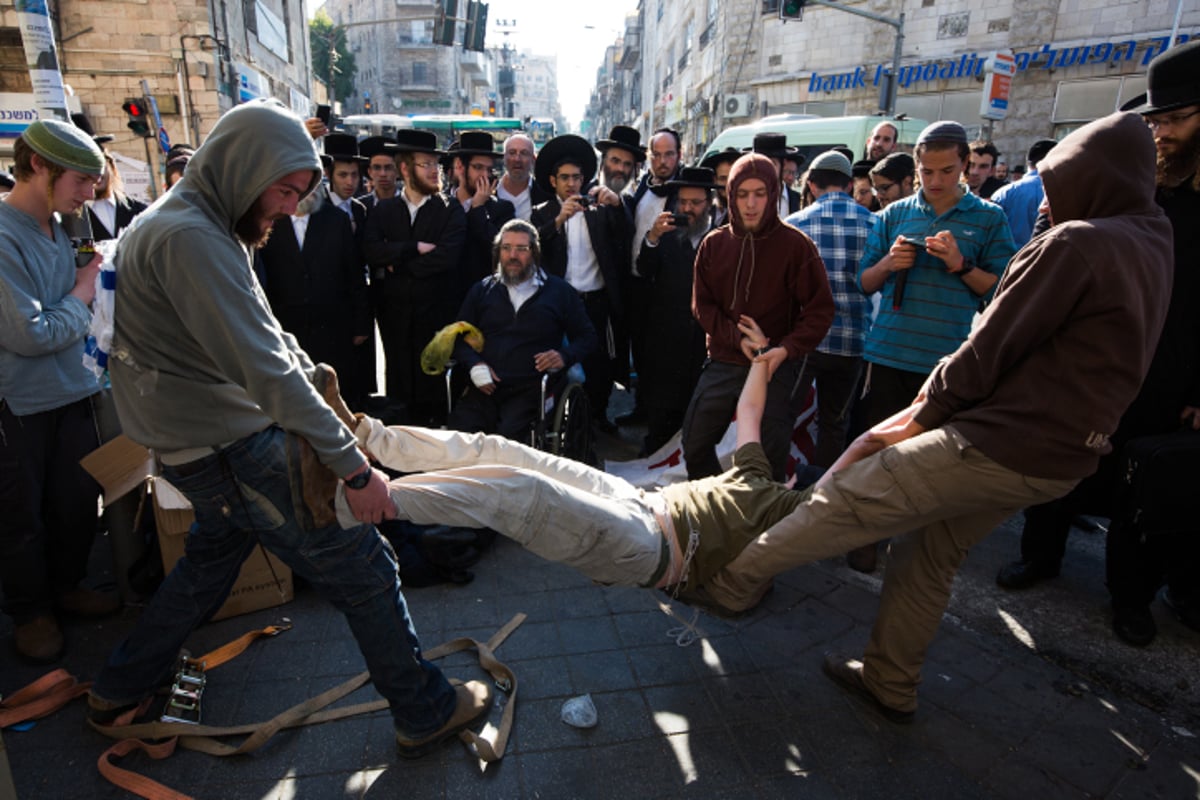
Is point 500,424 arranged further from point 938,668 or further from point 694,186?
point 938,668

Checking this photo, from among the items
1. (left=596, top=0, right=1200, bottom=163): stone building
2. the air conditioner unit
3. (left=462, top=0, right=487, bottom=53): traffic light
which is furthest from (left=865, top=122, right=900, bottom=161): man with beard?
the air conditioner unit

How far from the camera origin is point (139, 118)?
35.8 ft

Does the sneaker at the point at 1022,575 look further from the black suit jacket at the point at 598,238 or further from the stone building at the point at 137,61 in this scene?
the stone building at the point at 137,61

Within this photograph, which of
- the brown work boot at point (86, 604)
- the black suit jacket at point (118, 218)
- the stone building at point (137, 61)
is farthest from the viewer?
the stone building at point (137, 61)

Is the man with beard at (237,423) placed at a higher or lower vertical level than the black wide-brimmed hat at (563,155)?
lower

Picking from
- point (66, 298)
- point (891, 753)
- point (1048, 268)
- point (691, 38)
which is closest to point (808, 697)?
point (891, 753)

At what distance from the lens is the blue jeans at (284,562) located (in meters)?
2.19

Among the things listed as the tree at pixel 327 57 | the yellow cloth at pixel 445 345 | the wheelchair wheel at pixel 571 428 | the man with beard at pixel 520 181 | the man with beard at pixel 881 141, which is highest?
the tree at pixel 327 57

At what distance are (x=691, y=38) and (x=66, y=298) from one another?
35535mm

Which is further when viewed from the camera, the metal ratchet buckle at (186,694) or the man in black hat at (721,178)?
the man in black hat at (721,178)

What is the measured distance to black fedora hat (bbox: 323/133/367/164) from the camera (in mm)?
6035

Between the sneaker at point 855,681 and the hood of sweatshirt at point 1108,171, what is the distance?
1.82 meters

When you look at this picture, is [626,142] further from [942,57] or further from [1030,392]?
[942,57]

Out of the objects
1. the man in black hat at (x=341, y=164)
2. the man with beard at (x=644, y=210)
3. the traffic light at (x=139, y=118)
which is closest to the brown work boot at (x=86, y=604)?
the man in black hat at (x=341, y=164)
